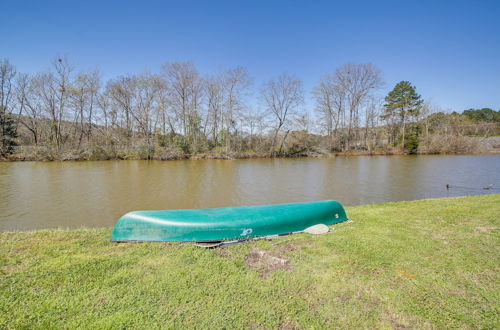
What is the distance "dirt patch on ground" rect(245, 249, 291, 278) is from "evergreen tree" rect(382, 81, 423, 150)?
120 feet

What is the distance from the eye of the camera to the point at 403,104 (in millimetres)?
34219

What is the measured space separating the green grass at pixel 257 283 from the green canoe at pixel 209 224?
0.68ft

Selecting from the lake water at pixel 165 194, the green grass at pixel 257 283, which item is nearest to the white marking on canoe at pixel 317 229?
the green grass at pixel 257 283

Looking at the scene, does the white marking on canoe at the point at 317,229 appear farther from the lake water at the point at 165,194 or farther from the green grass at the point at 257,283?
the lake water at the point at 165,194

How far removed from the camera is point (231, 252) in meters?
3.11

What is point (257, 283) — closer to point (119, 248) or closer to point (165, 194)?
point (119, 248)

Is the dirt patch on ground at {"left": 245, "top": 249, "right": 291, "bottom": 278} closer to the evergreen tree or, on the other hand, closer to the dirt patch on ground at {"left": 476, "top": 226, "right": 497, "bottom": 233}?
the dirt patch on ground at {"left": 476, "top": 226, "right": 497, "bottom": 233}

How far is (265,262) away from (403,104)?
131 feet

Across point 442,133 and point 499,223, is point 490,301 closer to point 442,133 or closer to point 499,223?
point 499,223

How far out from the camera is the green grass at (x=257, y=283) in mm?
1899

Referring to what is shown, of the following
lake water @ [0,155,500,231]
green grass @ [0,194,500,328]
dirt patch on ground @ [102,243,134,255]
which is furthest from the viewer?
lake water @ [0,155,500,231]

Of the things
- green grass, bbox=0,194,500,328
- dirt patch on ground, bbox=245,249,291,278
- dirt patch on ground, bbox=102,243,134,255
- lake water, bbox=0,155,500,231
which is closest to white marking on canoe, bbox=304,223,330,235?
green grass, bbox=0,194,500,328

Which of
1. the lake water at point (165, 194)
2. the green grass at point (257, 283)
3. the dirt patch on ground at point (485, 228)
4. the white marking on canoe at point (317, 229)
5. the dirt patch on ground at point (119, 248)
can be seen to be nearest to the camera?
the green grass at point (257, 283)

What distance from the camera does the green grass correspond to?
1899 millimetres
